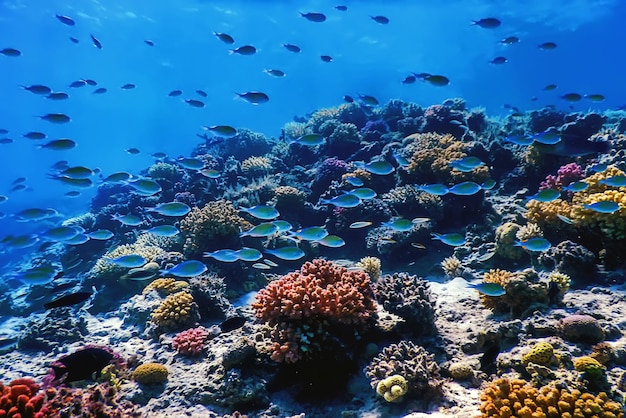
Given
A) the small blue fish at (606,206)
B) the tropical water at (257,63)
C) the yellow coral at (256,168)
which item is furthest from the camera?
the yellow coral at (256,168)

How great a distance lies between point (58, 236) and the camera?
787cm

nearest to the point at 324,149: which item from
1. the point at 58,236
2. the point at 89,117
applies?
the point at 58,236

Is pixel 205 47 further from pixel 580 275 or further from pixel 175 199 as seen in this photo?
pixel 580 275

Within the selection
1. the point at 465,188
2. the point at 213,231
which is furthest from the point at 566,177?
the point at 213,231

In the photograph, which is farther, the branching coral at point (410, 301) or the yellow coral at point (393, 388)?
the branching coral at point (410, 301)

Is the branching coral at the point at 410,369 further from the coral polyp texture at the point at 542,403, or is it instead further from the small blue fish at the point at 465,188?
the small blue fish at the point at 465,188

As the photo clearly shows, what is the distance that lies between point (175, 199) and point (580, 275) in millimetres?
11800

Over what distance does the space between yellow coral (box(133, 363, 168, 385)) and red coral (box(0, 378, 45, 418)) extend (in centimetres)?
169

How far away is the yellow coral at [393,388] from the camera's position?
169 inches

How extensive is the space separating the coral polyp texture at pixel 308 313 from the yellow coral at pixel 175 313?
230cm

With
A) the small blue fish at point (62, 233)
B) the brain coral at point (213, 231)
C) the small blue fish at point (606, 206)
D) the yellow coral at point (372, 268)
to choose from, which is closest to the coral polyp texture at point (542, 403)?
the small blue fish at point (606, 206)

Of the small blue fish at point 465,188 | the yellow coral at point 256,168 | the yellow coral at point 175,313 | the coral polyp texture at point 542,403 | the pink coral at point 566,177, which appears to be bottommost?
the coral polyp texture at point 542,403

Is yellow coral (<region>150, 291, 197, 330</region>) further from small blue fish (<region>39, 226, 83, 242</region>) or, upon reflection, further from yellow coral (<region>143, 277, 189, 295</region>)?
small blue fish (<region>39, 226, 83, 242</region>)

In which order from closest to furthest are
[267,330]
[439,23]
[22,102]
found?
1. [267,330]
2. [439,23]
3. [22,102]
